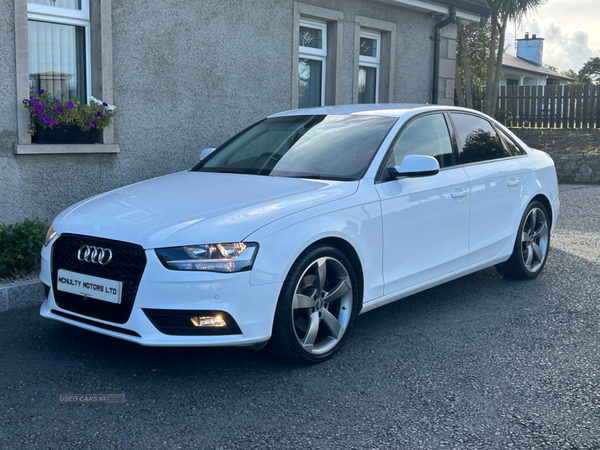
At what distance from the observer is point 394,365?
405cm

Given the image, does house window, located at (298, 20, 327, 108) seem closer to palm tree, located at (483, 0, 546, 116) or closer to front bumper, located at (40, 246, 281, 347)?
front bumper, located at (40, 246, 281, 347)

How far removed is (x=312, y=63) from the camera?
1043 centimetres

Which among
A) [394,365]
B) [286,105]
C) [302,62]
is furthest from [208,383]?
[302,62]

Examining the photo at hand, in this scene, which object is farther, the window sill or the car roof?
the window sill

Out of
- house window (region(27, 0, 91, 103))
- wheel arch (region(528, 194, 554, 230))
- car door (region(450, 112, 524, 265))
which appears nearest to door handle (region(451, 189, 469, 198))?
car door (region(450, 112, 524, 265))

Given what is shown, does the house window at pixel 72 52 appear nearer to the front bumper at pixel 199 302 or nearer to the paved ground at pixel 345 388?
the paved ground at pixel 345 388

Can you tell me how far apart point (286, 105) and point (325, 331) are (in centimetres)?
596

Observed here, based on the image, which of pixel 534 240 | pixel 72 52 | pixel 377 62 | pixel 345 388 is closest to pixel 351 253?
pixel 345 388

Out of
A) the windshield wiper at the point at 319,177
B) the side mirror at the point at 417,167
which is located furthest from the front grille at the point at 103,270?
the side mirror at the point at 417,167

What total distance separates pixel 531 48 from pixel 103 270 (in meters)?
56.4

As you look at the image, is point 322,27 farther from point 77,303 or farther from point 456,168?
point 77,303

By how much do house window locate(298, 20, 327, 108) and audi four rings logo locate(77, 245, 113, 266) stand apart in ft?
22.7

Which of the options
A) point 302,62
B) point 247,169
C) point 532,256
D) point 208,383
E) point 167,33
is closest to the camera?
point 208,383

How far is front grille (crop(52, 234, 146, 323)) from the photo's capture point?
141 inches
